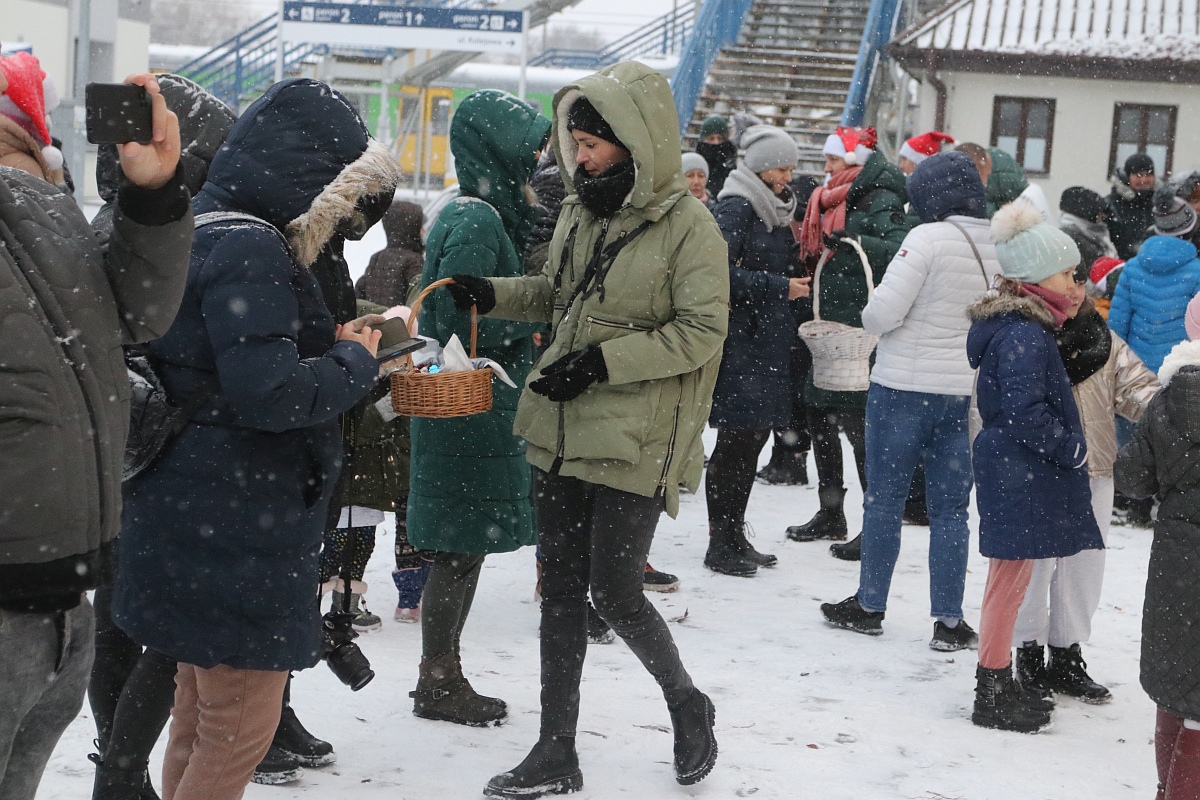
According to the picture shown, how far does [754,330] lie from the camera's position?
20.2ft

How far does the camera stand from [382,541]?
21.7 feet

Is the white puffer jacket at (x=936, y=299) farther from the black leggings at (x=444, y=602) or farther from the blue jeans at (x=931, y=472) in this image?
the black leggings at (x=444, y=602)

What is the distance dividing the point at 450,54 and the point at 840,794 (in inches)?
916

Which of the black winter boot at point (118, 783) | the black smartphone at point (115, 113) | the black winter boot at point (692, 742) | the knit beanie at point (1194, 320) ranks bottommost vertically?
Answer: the black winter boot at point (692, 742)

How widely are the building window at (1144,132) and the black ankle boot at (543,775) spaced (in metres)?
17.8

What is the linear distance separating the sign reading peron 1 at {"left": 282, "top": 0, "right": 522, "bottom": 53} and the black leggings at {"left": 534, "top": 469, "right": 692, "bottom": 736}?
17099 mm

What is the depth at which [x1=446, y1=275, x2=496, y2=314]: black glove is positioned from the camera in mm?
3703

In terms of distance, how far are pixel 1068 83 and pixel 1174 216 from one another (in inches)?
511

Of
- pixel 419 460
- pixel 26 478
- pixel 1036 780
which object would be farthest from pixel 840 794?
pixel 26 478

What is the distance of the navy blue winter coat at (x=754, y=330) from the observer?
19.8ft

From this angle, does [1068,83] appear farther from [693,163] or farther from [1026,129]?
[693,163]

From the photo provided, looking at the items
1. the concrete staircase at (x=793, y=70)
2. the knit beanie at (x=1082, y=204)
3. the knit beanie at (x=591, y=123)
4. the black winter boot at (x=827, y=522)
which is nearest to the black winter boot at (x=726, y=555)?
the black winter boot at (x=827, y=522)

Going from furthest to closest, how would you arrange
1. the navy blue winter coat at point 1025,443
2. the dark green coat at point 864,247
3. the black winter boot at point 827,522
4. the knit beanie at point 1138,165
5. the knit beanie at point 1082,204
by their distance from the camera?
1. the knit beanie at point 1138,165
2. the knit beanie at point 1082,204
3. the black winter boot at point 827,522
4. the dark green coat at point 864,247
5. the navy blue winter coat at point 1025,443

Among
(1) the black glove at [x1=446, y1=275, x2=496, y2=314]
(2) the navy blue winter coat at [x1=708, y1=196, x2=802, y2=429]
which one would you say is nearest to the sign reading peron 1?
(2) the navy blue winter coat at [x1=708, y1=196, x2=802, y2=429]
